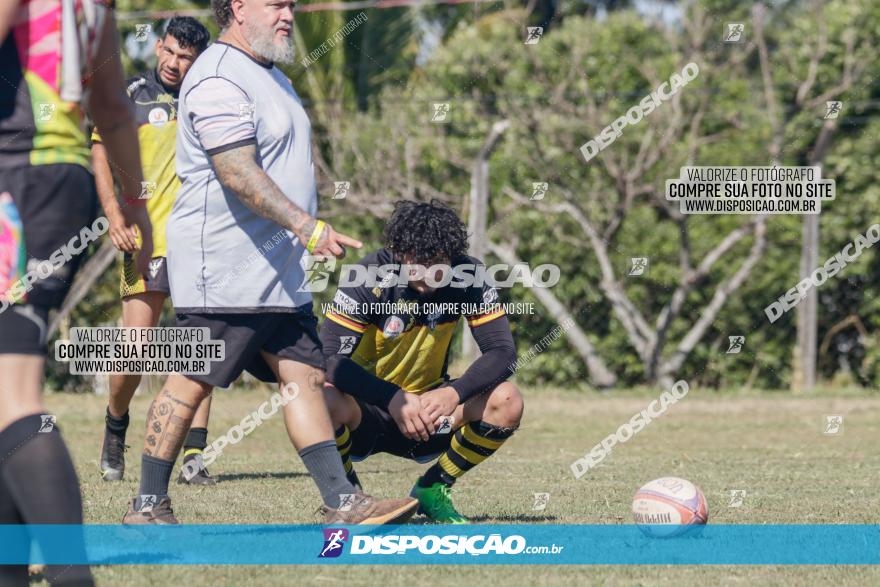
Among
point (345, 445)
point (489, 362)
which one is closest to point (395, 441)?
point (345, 445)

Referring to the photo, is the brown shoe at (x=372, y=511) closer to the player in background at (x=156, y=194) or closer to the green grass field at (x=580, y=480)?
the green grass field at (x=580, y=480)

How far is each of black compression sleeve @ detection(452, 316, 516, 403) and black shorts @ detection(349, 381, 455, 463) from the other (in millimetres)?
277

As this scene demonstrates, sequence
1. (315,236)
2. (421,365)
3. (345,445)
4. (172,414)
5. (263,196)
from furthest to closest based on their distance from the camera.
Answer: (421,365)
(345,445)
(172,414)
(263,196)
(315,236)

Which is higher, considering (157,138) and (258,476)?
(157,138)

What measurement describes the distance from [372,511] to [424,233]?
150cm

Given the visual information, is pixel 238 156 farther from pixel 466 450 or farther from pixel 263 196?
pixel 466 450

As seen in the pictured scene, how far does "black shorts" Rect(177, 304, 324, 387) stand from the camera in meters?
5.06

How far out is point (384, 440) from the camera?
6.41 m

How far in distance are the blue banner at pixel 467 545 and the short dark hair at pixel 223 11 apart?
79.8 inches

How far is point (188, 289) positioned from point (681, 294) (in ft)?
31.8

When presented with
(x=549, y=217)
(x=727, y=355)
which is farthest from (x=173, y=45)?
(x=727, y=355)

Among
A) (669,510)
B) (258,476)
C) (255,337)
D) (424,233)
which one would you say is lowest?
(258,476)

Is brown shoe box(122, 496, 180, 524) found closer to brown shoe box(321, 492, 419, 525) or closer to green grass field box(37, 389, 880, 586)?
green grass field box(37, 389, 880, 586)

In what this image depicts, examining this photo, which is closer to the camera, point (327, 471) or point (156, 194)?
point (327, 471)
